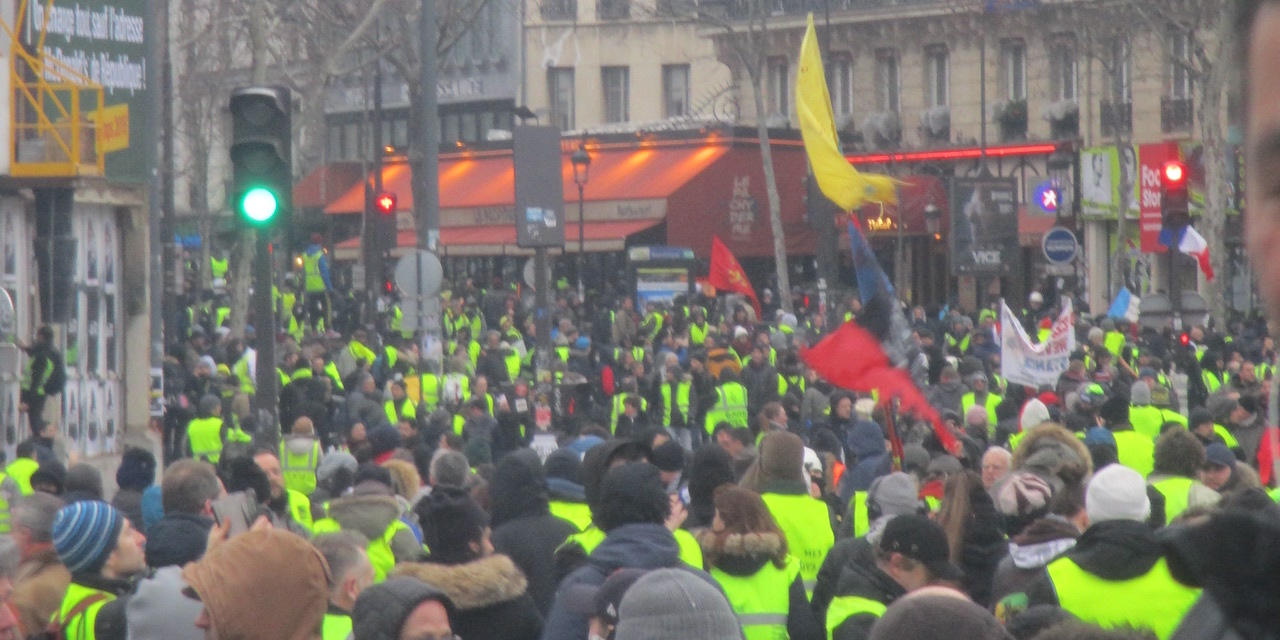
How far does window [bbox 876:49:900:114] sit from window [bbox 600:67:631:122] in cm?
934

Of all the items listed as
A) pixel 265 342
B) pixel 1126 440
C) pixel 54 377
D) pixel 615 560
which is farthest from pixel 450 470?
pixel 54 377

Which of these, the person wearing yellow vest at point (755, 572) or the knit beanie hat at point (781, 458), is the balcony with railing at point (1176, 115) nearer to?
the knit beanie hat at point (781, 458)

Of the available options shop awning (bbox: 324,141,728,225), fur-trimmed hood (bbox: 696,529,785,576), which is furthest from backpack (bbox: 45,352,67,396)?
shop awning (bbox: 324,141,728,225)

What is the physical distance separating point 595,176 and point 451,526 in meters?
39.5

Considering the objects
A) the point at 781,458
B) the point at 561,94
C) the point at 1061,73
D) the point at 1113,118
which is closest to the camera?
the point at 781,458

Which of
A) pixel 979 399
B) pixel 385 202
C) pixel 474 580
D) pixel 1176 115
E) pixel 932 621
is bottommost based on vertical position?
pixel 979 399

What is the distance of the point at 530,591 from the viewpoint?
271 inches

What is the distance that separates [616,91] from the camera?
53.6 metres

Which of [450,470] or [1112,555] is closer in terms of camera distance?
[1112,555]

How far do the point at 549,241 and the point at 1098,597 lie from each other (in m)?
12.3

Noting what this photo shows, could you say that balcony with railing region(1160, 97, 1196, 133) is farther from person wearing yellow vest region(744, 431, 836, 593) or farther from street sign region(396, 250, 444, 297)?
person wearing yellow vest region(744, 431, 836, 593)

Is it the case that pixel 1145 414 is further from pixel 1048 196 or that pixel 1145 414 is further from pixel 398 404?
pixel 1048 196

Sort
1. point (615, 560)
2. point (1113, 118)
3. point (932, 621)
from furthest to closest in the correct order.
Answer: point (1113, 118) < point (615, 560) < point (932, 621)

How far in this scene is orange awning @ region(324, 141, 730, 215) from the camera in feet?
142
